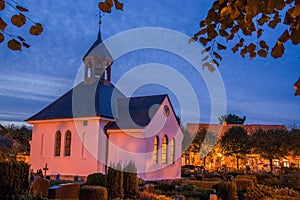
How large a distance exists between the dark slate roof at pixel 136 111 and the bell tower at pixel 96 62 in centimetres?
293

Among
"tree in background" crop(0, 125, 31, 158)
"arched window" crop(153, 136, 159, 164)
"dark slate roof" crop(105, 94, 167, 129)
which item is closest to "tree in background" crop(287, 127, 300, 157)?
"dark slate roof" crop(105, 94, 167, 129)

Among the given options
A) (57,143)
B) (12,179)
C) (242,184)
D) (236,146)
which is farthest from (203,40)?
(236,146)

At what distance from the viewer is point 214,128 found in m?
63.1

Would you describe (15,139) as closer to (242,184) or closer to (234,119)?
(242,184)

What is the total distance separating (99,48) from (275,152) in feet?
85.5

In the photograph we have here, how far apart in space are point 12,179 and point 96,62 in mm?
19258

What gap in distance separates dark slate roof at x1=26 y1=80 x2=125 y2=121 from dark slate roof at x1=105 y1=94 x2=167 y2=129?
2.45 ft

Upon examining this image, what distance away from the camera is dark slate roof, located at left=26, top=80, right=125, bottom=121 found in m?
26.8

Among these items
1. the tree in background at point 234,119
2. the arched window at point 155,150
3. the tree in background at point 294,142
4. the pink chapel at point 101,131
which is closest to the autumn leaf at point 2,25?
the pink chapel at point 101,131

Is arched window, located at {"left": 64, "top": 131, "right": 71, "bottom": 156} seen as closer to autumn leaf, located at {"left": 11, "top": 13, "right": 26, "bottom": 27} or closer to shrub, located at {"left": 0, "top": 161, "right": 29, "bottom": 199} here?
shrub, located at {"left": 0, "top": 161, "right": 29, "bottom": 199}

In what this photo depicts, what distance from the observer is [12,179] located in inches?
455

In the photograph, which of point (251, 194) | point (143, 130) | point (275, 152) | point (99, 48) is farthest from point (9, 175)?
point (275, 152)

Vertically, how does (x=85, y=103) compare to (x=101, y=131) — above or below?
above

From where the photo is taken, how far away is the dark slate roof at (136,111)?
25.7 m
